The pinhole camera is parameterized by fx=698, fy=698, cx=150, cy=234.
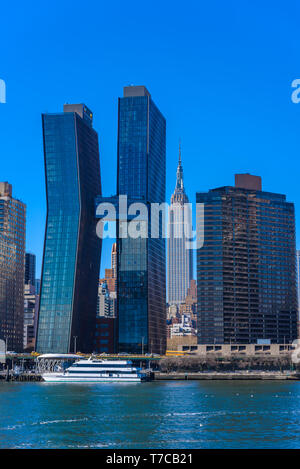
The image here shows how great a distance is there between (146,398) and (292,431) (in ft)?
189

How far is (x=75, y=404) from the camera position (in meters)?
132

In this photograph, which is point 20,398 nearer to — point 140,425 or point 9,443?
point 140,425

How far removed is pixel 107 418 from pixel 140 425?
10.1m

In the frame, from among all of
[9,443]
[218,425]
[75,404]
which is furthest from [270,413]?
[9,443]
